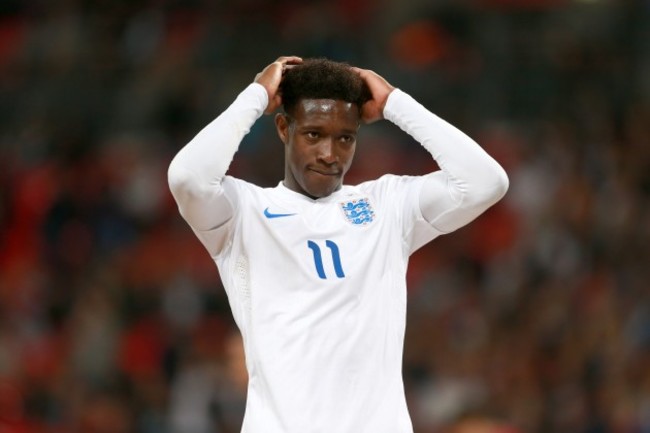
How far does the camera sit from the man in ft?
13.4

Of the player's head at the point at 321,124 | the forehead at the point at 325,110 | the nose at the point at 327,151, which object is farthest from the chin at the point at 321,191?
the forehead at the point at 325,110

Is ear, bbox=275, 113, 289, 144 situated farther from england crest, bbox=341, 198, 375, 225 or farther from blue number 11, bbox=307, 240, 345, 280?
blue number 11, bbox=307, 240, 345, 280

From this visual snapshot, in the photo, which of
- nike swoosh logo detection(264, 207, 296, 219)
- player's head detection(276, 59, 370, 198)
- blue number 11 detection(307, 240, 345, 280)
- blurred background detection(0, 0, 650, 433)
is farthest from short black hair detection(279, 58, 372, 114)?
blurred background detection(0, 0, 650, 433)

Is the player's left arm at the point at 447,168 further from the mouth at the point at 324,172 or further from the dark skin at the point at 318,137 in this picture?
the mouth at the point at 324,172

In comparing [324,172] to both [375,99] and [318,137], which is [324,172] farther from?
[375,99]

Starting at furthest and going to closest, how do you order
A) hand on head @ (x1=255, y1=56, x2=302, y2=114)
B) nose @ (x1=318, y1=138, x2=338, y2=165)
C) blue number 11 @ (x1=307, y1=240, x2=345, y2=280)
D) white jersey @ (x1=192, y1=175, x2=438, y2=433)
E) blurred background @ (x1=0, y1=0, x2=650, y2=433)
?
blurred background @ (x1=0, y1=0, x2=650, y2=433), hand on head @ (x1=255, y1=56, x2=302, y2=114), nose @ (x1=318, y1=138, x2=338, y2=165), blue number 11 @ (x1=307, y1=240, x2=345, y2=280), white jersey @ (x1=192, y1=175, x2=438, y2=433)

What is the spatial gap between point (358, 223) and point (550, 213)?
5.23m

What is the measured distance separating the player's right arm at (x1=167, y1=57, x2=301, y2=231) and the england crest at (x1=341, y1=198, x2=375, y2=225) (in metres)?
0.39

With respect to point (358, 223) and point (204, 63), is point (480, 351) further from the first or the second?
point (358, 223)

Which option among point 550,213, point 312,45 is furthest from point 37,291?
point 550,213

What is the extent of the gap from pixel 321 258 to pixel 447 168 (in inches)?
20.2

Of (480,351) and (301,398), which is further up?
(301,398)

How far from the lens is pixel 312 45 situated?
34.3 ft

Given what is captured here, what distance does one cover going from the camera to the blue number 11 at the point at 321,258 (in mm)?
4184
